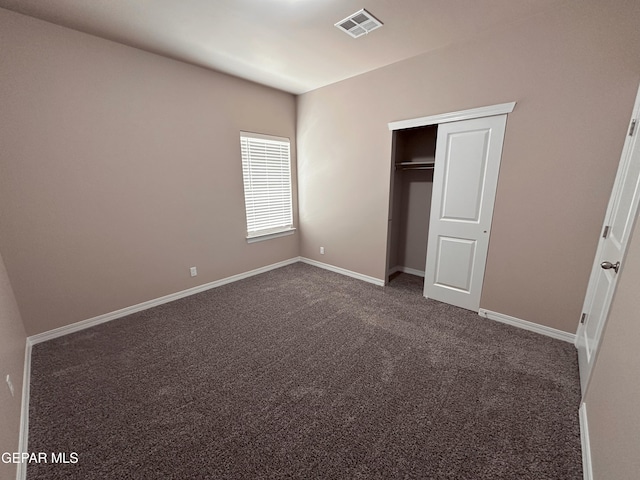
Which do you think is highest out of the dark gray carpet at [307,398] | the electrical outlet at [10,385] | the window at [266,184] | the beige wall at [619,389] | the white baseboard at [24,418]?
the window at [266,184]

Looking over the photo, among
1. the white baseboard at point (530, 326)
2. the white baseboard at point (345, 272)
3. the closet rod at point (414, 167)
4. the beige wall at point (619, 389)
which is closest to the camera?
the beige wall at point (619, 389)

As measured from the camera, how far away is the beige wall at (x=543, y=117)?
77.2 inches

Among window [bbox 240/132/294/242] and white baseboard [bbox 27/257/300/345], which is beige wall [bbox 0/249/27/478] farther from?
window [bbox 240/132/294/242]

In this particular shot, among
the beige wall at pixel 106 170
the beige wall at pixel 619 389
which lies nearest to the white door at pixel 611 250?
the beige wall at pixel 619 389

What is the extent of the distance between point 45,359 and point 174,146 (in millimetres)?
2383

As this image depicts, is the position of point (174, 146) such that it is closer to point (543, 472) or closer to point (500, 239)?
point (500, 239)

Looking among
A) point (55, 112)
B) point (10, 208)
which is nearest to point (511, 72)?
point (55, 112)

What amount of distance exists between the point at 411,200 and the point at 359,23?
2413 mm

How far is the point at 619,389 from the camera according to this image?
1137 millimetres

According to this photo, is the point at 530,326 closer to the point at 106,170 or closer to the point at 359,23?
the point at 359,23

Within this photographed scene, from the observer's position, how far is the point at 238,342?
242cm

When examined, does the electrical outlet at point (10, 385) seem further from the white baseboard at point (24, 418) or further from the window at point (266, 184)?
the window at point (266, 184)

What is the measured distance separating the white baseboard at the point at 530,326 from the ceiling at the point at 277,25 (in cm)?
276

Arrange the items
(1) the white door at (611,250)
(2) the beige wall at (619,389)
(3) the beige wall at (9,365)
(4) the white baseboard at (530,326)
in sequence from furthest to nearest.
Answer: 1. (4) the white baseboard at (530,326)
2. (1) the white door at (611,250)
3. (3) the beige wall at (9,365)
4. (2) the beige wall at (619,389)
